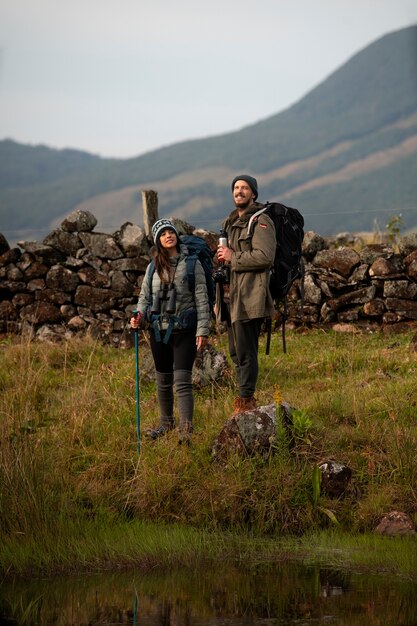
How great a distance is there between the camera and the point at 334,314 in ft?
43.8

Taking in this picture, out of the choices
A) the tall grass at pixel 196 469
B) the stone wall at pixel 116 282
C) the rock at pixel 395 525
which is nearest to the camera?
the tall grass at pixel 196 469

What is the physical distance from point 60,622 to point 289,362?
20.0ft

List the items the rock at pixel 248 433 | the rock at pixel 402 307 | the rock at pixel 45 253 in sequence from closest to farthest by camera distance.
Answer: the rock at pixel 248 433
the rock at pixel 402 307
the rock at pixel 45 253

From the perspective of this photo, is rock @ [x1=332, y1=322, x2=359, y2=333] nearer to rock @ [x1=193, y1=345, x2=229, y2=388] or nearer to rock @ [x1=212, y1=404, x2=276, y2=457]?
rock @ [x1=193, y1=345, x2=229, y2=388]

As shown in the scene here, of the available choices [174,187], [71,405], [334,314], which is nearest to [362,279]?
[334,314]

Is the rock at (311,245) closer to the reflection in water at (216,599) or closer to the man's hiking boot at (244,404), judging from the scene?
the man's hiking boot at (244,404)

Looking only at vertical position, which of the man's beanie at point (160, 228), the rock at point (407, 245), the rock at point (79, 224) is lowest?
the rock at point (407, 245)

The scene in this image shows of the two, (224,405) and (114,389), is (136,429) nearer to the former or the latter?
(224,405)

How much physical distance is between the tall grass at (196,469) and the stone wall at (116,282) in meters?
3.44

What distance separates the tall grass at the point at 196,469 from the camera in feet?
23.1

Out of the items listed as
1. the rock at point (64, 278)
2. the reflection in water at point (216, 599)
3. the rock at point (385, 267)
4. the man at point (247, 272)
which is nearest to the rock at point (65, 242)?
the rock at point (64, 278)

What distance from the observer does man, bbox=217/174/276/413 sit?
8.27 m

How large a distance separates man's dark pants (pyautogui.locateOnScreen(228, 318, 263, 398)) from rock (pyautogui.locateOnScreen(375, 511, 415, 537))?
1.73 m

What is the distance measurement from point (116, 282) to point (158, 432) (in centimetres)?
576
